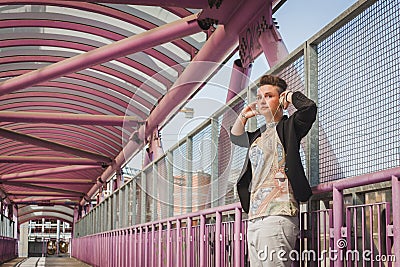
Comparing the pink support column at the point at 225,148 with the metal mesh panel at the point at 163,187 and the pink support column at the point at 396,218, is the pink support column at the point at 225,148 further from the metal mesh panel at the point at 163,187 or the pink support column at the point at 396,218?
the pink support column at the point at 396,218

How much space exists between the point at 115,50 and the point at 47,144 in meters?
9.26

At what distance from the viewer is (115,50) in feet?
39.0

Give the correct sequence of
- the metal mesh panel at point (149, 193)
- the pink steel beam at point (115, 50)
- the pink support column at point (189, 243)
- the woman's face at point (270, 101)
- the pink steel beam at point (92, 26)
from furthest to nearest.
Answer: the pink steel beam at point (92, 26) < the pink steel beam at point (115, 50) < the metal mesh panel at point (149, 193) < the pink support column at point (189, 243) < the woman's face at point (270, 101)

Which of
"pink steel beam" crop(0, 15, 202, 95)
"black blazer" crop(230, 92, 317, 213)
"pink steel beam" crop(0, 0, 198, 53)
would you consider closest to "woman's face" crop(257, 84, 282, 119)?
"black blazer" crop(230, 92, 317, 213)

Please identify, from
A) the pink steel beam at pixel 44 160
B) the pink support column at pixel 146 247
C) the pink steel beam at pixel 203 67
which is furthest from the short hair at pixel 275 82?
the pink steel beam at pixel 44 160

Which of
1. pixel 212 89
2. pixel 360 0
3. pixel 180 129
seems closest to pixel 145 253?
pixel 180 129

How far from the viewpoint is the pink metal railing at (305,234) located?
3.14 meters

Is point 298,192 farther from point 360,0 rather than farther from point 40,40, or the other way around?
point 40,40

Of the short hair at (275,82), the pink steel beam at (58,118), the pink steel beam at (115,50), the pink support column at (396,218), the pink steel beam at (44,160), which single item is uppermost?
the pink steel beam at (115,50)

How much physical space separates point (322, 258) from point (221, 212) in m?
2.08

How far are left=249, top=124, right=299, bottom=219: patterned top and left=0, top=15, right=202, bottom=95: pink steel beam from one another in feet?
21.9

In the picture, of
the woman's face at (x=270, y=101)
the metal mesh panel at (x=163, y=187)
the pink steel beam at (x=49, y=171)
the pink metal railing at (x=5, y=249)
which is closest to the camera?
the woman's face at (x=270, y=101)

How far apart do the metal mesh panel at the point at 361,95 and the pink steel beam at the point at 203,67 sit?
3767mm

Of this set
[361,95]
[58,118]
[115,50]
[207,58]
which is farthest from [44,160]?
[361,95]
